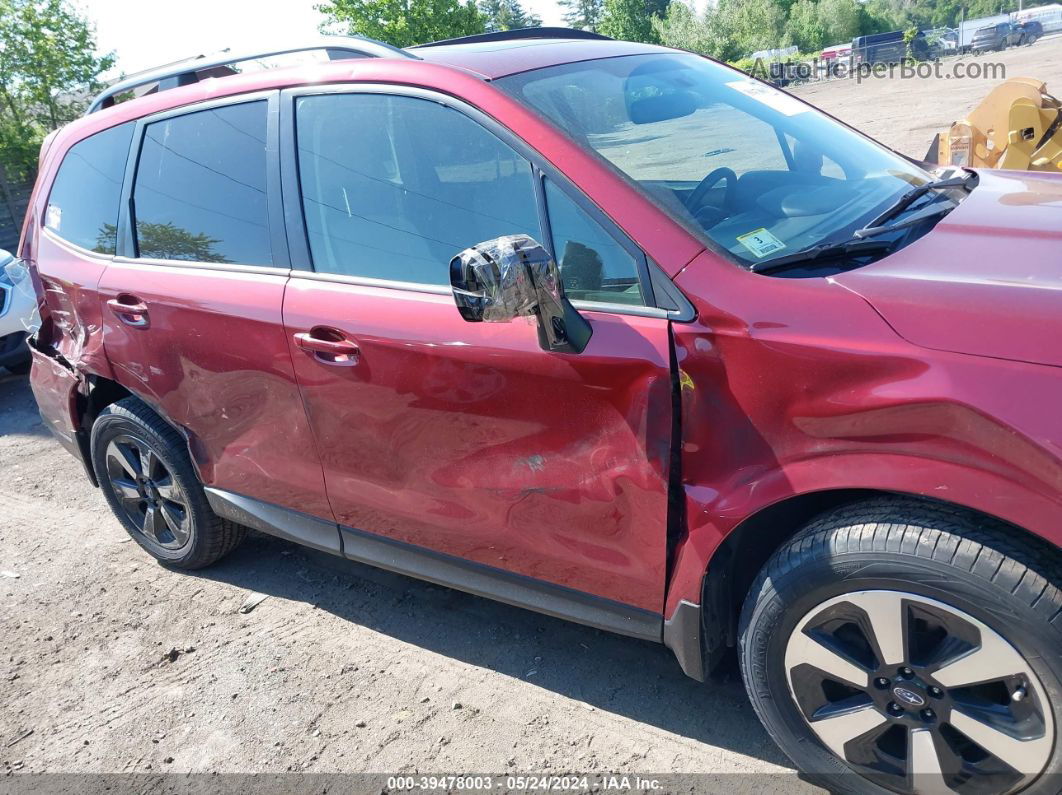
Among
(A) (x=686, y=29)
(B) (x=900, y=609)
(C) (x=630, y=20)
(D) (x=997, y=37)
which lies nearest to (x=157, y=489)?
(B) (x=900, y=609)

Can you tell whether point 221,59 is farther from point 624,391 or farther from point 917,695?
point 917,695

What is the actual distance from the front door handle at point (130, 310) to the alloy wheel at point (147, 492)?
528 mm

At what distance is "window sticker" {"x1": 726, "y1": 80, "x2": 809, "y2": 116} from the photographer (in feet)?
9.93

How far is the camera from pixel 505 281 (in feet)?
6.44

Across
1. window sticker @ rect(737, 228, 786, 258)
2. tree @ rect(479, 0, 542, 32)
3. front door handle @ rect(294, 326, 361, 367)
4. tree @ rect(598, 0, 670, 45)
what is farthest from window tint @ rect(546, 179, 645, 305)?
tree @ rect(479, 0, 542, 32)

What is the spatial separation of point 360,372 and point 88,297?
62.2 inches

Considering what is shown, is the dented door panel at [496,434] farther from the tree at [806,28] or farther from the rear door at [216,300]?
the tree at [806,28]

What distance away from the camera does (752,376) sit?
2027 mm

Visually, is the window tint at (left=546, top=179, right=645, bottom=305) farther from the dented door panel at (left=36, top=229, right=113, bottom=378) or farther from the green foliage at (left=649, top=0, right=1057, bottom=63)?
the green foliage at (left=649, top=0, right=1057, bottom=63)

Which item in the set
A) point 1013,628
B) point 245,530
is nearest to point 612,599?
point 1013,628

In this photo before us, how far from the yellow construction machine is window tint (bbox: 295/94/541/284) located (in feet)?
15.8

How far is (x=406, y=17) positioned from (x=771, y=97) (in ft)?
116

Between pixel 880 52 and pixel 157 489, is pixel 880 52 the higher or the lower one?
the lower one

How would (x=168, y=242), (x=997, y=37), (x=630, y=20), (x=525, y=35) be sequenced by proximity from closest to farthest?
1. (x=168, y=242)
2. (x=525, y=35)
3. (x=997, y=37)
4. (x=630, y=20)
